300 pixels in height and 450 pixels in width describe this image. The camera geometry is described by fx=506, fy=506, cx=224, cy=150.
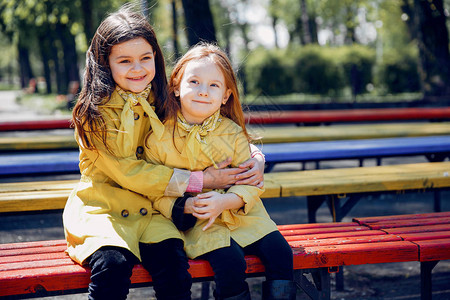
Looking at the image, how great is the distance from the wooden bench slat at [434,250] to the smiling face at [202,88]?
1266mm

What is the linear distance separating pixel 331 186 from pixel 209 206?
1.33 m

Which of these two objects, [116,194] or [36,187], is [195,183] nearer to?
[116,194]

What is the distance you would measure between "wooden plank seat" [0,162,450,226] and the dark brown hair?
85 centimetres

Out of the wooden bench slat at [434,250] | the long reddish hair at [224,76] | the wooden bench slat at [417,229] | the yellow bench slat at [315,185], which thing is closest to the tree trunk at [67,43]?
the yellow bench slat at [315,185]

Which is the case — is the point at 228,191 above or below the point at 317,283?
above

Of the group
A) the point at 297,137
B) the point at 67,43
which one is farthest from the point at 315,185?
the point at 67,43

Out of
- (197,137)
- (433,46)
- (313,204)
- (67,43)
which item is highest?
(67,43)

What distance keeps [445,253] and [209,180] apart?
4.17 ft

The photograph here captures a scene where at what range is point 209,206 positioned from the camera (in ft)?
7.64

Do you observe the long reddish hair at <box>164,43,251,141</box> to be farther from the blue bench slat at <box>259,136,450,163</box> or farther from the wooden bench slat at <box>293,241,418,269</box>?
the blue bench slat at <box>259,136,450,163</box>

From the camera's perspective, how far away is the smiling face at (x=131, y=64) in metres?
2.40

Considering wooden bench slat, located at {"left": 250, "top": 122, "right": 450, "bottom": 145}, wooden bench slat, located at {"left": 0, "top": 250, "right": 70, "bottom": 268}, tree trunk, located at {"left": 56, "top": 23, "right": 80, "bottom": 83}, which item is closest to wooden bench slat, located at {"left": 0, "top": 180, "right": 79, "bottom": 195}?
wooden bench slat, located at {"left": 0, "top": 250, "right": 70, "bottom": 268}

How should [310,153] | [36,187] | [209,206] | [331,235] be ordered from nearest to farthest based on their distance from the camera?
[209,206] < [331,235] < [36,187] < [310,153]

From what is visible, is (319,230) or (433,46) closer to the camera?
(319,230)
